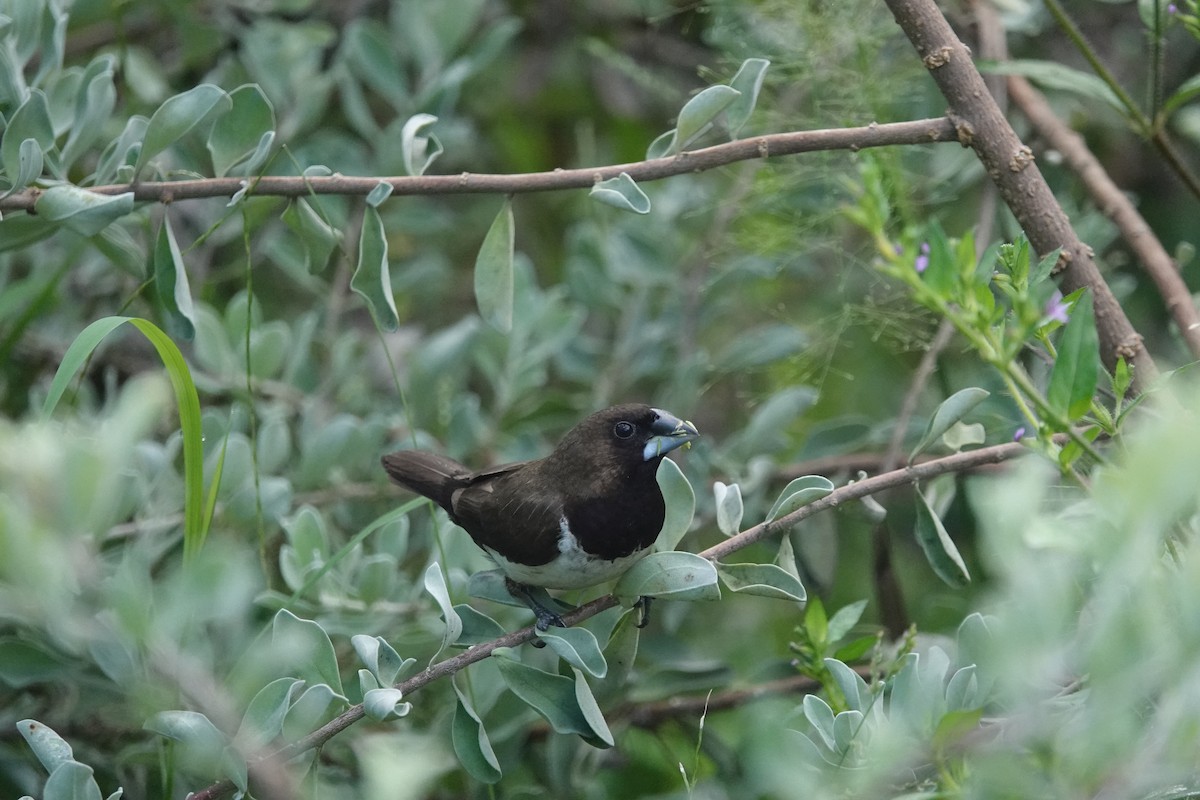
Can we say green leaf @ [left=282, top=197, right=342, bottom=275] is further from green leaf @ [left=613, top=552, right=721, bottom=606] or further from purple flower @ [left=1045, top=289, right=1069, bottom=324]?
purple flower @ [left=1045, top=289, right=1069, bottom=324]

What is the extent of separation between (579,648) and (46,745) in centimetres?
85

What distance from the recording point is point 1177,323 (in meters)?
2.37

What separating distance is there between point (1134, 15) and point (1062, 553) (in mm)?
3182

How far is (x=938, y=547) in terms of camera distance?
2117 millimetres

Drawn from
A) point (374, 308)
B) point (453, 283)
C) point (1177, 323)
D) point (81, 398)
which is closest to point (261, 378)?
point (81, 398)

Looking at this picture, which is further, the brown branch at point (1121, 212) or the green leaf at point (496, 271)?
the brown branch at point (1121, 212)

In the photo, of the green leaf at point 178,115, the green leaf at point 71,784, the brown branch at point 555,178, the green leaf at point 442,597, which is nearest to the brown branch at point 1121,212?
the brown branch at point 555,178

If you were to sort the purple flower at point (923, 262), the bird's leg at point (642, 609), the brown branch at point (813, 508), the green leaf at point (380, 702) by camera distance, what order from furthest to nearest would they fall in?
1. the bird's leg at point (642, 609)
2. the purple flower at point (923, 262)
3. the brown branch at point (813, 508)
4. the green leaf at point (380, 702)

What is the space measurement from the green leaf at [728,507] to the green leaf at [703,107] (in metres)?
0.63

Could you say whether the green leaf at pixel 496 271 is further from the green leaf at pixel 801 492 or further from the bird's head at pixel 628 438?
the green leaf at pixel 801 492

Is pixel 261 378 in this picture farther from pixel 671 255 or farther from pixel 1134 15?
pixel 1134 15

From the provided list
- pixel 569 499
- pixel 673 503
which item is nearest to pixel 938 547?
pixel 673 503

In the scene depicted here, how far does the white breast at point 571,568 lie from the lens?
234cm

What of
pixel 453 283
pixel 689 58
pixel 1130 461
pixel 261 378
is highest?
pixel 1130 461
